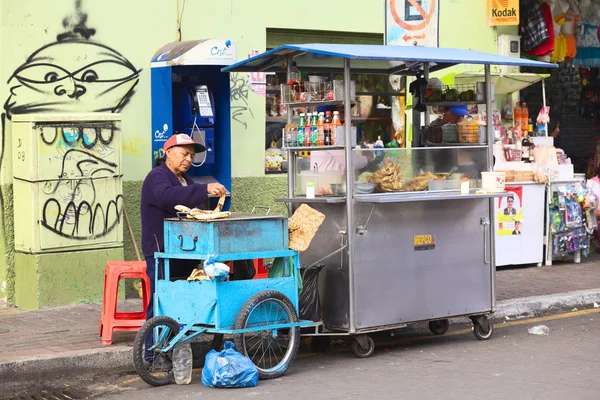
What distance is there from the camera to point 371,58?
747 cm

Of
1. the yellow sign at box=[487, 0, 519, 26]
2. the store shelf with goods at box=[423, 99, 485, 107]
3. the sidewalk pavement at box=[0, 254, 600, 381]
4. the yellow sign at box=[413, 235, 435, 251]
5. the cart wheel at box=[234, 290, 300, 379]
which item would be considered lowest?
the sidewalk pavement at box=[0, 254, 600, 381]

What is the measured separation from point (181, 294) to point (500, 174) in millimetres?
2864

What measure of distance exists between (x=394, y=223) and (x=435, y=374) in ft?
4.34

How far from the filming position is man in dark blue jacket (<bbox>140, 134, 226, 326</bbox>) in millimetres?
7355

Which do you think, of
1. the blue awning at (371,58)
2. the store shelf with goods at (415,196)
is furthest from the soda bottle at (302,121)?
the store shelf with goods at (415,196)

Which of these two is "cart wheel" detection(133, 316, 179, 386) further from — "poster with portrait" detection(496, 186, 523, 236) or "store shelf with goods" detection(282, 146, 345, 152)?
"poster with portrait" detection(496, 186, 523, 236)

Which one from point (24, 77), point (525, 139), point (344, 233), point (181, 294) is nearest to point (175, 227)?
point (181, 294)

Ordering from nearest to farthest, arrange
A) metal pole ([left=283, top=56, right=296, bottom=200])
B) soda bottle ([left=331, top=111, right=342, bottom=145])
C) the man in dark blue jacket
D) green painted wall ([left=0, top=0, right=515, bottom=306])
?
the man in dark blue jacket < soda bottle ([left=331, top=111, right=342, bottom=145]) < metal pole ([left=283, top=56, right=296, bottom=200]) < green painted wall ([left=0, top=0, right=515, bottom=306])

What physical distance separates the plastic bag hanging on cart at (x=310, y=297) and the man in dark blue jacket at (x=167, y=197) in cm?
84

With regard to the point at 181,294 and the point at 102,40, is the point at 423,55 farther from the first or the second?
the point at 102,40

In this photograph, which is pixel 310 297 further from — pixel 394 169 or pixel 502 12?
pixel 502 12

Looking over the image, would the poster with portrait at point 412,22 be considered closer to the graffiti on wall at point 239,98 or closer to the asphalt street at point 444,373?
the graffiti on wall at point 239,98

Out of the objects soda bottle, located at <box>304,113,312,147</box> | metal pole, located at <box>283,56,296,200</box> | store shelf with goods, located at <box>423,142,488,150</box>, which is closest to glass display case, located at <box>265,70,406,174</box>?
store shelf with goods, located at <box>423,142,488,150</box>

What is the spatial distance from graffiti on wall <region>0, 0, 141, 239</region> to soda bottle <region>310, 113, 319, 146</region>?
2394 mm
